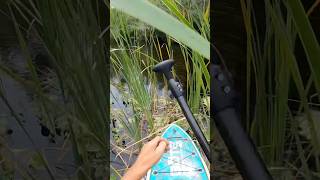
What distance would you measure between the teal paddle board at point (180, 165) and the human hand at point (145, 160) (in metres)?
0.27

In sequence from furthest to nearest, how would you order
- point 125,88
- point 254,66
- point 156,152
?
point 125,88
point 156,152
point 254,66

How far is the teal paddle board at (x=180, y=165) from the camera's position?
6.38 ft

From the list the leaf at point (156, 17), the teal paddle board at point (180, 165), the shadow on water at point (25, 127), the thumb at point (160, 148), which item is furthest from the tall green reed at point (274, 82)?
the teal paddle board at point (180, 165)

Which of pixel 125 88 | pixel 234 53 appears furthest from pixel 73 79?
pixel 125 88

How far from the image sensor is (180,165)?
197cm

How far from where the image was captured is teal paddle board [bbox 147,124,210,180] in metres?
1.94

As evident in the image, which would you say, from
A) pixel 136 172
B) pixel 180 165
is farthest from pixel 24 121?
pixel 180 165

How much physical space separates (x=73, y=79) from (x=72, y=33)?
11 cm

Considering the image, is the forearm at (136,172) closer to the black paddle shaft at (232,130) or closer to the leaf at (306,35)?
the black paddle shaft at (232,130)

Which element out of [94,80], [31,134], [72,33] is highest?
[72,33]

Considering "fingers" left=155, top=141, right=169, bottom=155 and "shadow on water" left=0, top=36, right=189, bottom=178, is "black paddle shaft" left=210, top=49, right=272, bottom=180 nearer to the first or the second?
"shadow on water" left=0, top=36, right=189, bottom=178

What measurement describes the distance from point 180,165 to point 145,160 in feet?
1.44

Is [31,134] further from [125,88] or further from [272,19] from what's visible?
[125,88]

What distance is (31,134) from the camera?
1135mm
